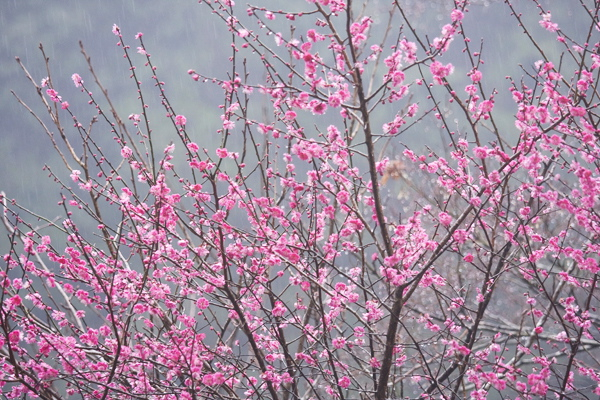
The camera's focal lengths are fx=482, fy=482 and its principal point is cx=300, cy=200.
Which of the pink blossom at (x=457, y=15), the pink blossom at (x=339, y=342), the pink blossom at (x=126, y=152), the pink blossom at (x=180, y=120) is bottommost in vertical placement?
the pink blossom at (x=339, y=342)

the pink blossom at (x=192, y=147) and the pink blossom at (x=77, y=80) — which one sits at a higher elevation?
the pink blossom at (x=77, y=80)

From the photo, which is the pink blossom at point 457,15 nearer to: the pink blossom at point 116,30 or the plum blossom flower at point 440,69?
the plum blossom flower at point 440,69

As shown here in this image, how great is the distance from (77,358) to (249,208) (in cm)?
187

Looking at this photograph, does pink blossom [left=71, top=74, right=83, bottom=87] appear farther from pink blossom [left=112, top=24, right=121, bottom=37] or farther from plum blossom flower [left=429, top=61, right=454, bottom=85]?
plum blossom flower [left=429, top=61, right=454, bottom=85]

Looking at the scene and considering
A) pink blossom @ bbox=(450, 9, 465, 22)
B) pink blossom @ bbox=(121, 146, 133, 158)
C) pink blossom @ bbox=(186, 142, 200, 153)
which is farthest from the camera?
pink blossom @ bbox=(121, 146, 133, 158)

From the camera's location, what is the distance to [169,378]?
4.16m

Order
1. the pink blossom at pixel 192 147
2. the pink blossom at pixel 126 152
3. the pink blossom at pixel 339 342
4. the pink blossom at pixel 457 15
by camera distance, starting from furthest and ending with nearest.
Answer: the pink blossom at pixel 126 152, the pink blossom at pixel 339 342, the pink blossom at pixel 192 147, the pink blossom at pixel 457 15

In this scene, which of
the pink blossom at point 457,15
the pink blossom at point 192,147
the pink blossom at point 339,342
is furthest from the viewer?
the pink blossom at point 339,342

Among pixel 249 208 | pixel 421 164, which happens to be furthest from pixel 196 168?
pixel 421 164

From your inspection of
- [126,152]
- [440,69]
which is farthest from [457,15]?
[126,152]

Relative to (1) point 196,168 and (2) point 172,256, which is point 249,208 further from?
(2) point 172,256

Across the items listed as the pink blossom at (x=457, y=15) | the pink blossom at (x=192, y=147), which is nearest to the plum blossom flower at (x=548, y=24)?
the pink blossom at (x=457, y=15)

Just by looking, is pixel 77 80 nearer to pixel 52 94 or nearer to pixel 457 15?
pixel 52 94

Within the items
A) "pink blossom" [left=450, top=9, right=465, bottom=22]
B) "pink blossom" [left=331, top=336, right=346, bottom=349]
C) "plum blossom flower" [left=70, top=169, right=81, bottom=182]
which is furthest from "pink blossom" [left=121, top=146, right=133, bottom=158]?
"pink blossom" [left=450, top=9, right=465, bottom=22]
